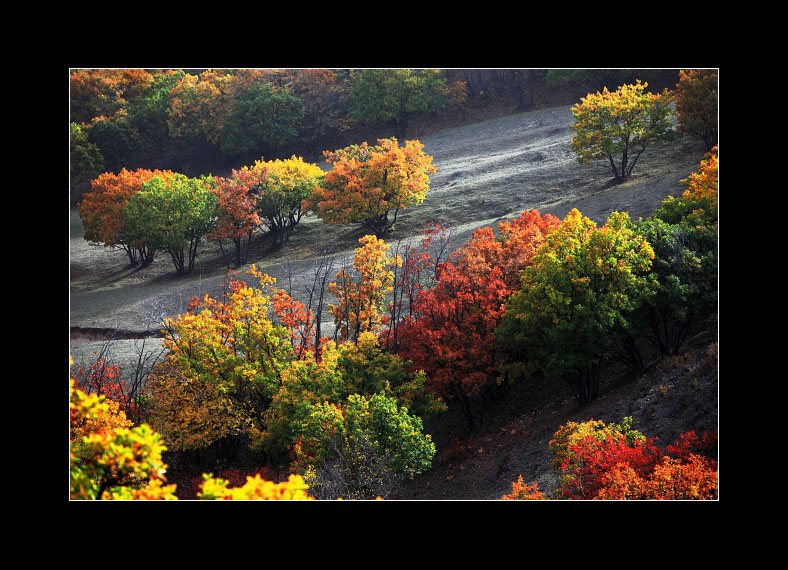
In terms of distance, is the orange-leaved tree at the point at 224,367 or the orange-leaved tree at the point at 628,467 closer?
the orange-leaved tree at the point at 628,467

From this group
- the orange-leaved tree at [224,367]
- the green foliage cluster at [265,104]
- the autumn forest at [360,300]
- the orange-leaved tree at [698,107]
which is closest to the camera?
the autumn forest at [360,300]

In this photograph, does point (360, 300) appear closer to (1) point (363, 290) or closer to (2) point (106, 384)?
(1) point (363, 290)

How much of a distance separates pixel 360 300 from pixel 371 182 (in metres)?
7.15

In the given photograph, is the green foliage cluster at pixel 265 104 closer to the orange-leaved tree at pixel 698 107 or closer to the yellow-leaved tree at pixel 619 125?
the orange-leaved tree at pixel 698 107

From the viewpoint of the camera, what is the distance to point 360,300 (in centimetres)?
1633

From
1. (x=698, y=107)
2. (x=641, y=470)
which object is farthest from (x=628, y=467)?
(x=698, y=107)

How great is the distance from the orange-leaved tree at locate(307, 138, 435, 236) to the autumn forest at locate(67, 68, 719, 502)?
132 millimetres

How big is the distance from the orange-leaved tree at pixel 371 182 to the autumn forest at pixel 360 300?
13cm

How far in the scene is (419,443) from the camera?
1192cm

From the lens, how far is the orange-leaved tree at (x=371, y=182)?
69.3 ft

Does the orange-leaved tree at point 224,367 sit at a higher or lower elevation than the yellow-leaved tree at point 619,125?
lower

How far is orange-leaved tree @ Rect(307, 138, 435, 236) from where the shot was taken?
21.1 m

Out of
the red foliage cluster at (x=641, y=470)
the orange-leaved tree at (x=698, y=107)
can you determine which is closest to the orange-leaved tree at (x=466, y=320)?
the orange-leaved tree at (x=698, y=107)
